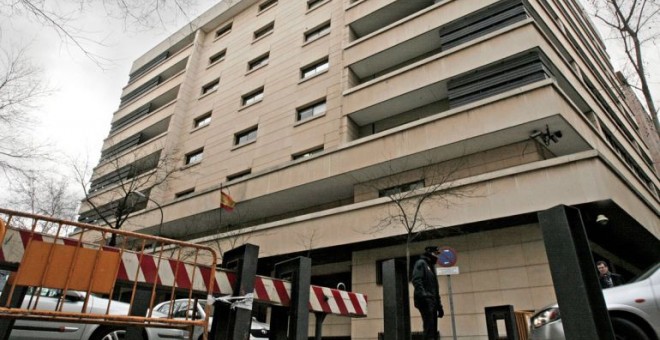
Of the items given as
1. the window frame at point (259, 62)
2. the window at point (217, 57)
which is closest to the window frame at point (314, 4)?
the window frame at point (259, 62)

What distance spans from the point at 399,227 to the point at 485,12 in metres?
9.95

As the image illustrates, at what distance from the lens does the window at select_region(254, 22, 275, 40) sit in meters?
26.5

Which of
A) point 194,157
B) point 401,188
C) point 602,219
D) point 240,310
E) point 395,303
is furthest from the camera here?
point 194,157

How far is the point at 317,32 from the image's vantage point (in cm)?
2331

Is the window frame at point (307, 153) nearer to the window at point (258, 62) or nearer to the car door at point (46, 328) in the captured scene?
the window at point (258, 62)

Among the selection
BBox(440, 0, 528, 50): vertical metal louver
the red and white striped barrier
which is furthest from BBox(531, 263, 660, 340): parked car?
BBox(440, 0, 528, 50): vertical metal louver

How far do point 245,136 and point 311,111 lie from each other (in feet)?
16.0

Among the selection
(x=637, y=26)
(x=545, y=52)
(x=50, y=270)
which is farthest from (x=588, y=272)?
(x=545, y=52)

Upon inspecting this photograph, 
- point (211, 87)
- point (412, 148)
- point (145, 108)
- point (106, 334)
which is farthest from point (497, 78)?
point (145, 108)

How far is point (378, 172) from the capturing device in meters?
16.0

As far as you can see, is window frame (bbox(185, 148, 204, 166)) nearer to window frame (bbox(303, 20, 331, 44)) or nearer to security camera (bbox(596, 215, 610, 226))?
window frame (bbox(303, 20, 331, 44))

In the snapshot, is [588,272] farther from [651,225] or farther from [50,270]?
[651,225]

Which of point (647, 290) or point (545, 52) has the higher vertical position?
point (545, 52)

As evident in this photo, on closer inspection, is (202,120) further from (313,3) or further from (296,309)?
(296,309)
